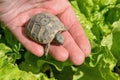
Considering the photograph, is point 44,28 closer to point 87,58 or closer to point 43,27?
point 43,27

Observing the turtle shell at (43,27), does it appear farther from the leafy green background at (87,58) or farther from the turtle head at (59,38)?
the leafy green background at (87,58)

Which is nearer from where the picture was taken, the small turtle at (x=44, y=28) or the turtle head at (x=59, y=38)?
the turtle head at (x=59, y=38)

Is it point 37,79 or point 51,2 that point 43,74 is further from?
point 51,2

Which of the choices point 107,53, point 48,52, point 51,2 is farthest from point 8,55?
point 107,53

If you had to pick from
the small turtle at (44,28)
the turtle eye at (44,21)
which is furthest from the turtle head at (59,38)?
the turtle eye at (44,21)

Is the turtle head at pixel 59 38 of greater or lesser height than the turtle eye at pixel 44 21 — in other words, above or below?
below

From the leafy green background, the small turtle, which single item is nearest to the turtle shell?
the small turtle
